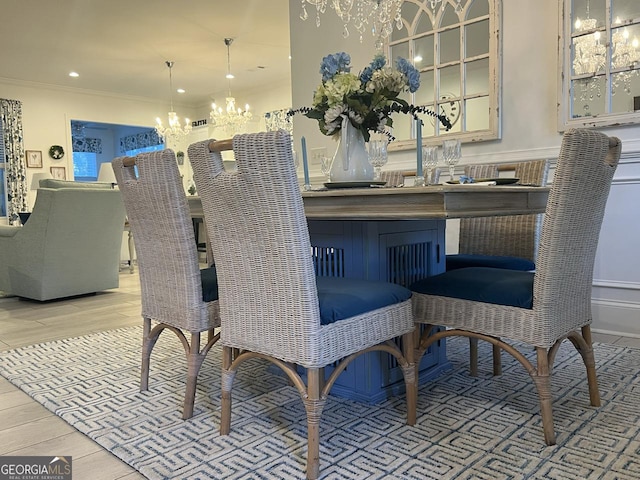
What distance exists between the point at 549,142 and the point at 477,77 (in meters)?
0.64

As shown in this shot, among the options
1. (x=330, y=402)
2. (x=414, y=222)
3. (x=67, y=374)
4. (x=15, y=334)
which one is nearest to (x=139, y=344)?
(x=67, y=374)

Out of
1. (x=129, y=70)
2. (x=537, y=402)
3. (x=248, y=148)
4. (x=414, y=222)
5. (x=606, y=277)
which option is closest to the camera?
(x=248, y=148)

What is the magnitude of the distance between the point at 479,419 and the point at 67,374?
1.82 metres

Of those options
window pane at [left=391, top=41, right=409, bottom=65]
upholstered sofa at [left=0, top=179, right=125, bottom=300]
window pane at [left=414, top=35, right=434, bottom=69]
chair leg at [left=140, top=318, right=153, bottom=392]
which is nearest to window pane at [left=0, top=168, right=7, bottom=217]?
upholstered sofa at [left=0, top=179, right=125, bottom=300]

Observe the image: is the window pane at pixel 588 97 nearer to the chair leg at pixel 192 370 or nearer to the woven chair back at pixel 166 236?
the woven chair back at pixel 166 236

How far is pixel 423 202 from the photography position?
4.59 ft

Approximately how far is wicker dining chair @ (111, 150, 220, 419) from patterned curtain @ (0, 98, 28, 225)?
684cm

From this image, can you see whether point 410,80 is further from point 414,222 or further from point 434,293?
point 434,293

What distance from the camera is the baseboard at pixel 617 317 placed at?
2727 millimetres

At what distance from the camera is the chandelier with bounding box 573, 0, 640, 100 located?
8.75 feet

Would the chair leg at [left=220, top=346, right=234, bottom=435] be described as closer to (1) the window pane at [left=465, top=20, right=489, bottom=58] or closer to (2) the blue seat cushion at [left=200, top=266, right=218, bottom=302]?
(2) the blue seat cushion at [left=200, top=266, right=218, bottom=302]

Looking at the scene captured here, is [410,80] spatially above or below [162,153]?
above

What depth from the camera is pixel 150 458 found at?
4.94 ft

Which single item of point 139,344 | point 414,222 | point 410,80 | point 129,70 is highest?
point 129,70
